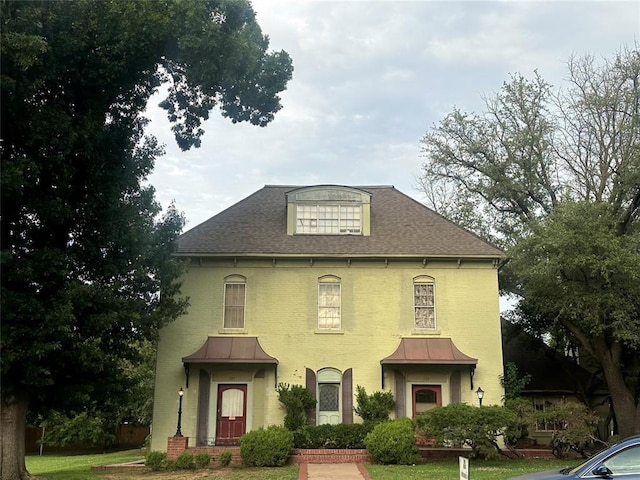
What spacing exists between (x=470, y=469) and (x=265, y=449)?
555 cm

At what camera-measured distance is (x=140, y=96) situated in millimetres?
16594

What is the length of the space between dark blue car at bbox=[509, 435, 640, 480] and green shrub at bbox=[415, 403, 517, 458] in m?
7.99

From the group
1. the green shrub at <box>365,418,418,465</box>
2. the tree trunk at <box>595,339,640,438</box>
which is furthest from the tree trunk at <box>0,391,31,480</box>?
the tree trunk at <box>595,339,640,438</box>

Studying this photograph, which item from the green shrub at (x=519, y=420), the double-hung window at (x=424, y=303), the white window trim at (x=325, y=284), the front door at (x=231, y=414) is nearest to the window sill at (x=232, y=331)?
the front door at (x=231, y=414)

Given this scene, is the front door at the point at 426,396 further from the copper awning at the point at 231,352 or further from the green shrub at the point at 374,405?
the copper awning at the point at 231,352

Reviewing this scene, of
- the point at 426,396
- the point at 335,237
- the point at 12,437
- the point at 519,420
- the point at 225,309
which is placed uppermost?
the point at 335,237

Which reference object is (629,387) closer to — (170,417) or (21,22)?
(170,417)

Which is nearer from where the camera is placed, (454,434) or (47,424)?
(454,434)

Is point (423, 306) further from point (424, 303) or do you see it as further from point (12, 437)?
point (12, 437)

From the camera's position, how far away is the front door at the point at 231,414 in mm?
20203

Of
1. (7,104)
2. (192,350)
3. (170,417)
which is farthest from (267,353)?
(7,104)

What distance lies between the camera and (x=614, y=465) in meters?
8.27

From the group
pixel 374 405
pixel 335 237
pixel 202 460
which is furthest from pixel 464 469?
pixel 335 237

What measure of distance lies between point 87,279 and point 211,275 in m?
6.36
